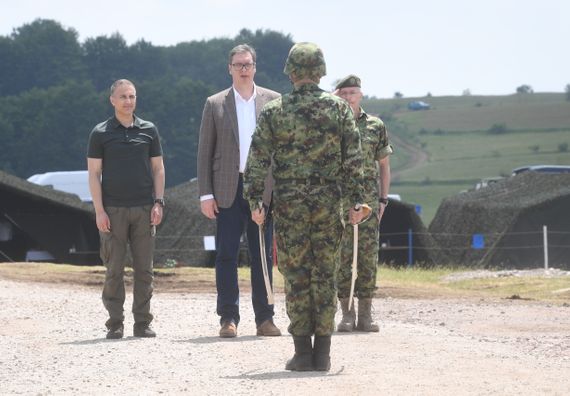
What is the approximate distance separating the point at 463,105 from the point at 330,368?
13803 centimetres

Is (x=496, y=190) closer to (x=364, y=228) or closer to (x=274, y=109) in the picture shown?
(x=364, y=228)

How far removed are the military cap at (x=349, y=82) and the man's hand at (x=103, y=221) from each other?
2.30 m

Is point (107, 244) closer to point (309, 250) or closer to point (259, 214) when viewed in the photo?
point (259, 214)

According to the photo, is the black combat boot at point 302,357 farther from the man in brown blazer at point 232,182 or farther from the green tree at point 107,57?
the green tree at point 107,57

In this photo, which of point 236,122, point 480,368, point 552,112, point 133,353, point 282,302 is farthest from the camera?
point 552,112

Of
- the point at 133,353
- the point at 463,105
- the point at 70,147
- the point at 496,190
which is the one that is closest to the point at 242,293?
the point at 133,353

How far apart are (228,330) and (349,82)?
2392mm

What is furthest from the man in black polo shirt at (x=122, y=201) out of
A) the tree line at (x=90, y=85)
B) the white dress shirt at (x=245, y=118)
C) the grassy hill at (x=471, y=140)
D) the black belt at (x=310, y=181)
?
the tree line at (x=90, y=85)

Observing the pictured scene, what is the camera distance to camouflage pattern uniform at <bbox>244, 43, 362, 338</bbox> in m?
9.69

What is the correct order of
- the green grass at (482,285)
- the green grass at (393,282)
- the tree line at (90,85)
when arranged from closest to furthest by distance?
the green grass at (482,285), the green grass at (393,282), the tree line at (90,85)

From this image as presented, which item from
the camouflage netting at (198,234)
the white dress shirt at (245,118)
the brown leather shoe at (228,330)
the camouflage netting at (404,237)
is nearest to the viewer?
the brown leather shoe at (228,330)

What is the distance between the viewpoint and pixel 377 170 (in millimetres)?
12906

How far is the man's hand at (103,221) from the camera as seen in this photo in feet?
39.4

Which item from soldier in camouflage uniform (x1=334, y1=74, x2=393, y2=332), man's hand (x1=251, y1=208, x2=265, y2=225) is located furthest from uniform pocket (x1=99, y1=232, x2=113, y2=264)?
man's hand (x1=251, y1=208, x2=265, y2=225)
